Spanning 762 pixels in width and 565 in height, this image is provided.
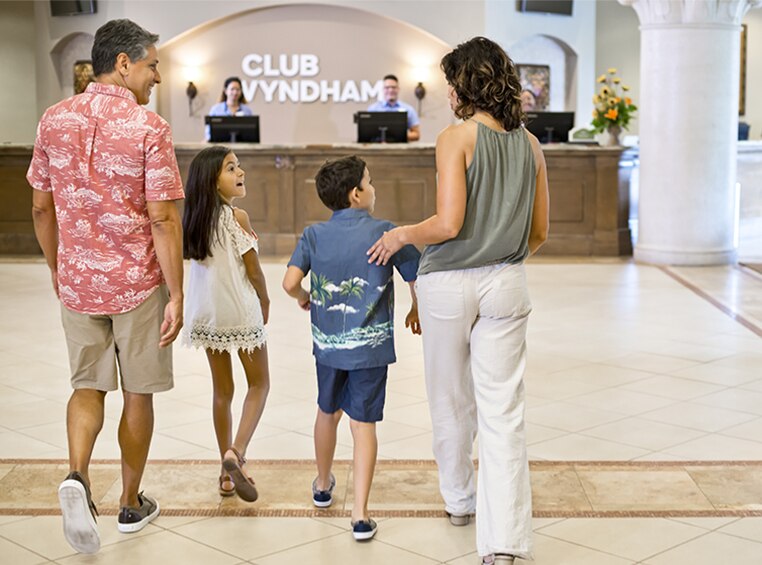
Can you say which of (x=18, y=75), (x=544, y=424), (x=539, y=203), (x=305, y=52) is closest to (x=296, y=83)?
(x=305, y=52)

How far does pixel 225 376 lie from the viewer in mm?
3754

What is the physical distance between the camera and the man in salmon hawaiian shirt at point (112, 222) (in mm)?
3203

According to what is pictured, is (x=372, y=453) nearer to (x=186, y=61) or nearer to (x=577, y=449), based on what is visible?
(x=577, y=449)

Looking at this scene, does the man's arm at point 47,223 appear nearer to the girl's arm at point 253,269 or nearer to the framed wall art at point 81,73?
the girl's arm at point 253,269

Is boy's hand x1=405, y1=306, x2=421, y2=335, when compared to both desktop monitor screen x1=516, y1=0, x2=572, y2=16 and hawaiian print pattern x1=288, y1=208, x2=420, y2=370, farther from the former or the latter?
desktop monitor screen x1=516, y1=0, x2=572, y2=16

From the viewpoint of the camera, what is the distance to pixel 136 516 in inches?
138

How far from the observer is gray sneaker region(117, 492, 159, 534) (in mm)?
3469

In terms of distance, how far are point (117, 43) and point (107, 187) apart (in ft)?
1.37

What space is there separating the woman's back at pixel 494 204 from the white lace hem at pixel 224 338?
90 cm

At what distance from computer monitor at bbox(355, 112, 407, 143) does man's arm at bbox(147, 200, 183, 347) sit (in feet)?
27.5

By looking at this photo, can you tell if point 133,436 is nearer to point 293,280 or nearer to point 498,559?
point 293,280

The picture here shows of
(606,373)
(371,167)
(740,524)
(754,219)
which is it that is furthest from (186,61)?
(740,524)

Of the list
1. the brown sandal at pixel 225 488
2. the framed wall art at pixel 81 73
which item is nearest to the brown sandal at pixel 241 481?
the brown sandal at pixel 225 488

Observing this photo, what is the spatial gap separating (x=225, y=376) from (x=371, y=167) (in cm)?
789
